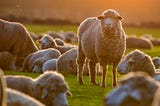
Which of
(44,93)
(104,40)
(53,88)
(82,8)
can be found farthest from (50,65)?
(82,8)

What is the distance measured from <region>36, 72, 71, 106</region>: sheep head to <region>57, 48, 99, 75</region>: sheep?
997 cm

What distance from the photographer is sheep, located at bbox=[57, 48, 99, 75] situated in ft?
71.0

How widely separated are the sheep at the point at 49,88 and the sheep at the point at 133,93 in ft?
9.73

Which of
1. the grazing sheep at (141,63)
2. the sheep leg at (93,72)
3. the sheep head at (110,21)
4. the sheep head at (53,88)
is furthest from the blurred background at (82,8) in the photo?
the sheep head at (53,88)

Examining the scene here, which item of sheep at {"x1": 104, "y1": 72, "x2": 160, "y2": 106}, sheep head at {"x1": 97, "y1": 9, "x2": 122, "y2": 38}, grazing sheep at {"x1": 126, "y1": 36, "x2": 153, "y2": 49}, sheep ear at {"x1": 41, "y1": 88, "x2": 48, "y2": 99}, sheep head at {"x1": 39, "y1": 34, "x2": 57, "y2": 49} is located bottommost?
grazing sheep at {"x1": 126, "y1": 36, "x2": 153, "y2": 49}

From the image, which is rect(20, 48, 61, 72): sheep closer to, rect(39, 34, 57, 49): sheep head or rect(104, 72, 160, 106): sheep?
rect(39, 34, 57, 49): sheep head

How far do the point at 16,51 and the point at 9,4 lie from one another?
88113 mm

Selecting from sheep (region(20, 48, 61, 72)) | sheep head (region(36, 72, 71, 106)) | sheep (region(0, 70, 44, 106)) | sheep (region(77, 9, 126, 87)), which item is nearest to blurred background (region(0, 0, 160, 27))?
sheep (region(20, 48, 61, 72))

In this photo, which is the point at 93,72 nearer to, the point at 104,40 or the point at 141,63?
the point at 104,40

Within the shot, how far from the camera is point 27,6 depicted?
11950cm

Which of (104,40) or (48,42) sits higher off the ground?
(104,40)

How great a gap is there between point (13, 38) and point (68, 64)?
3.13m

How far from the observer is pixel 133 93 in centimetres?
818

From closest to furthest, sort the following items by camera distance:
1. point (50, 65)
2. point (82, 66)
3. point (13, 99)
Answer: point (13, 99)
point (82, 66)
point (50, 65)
